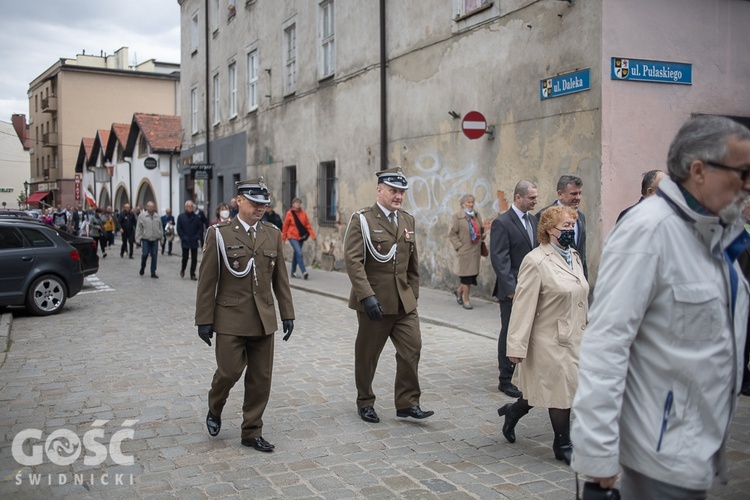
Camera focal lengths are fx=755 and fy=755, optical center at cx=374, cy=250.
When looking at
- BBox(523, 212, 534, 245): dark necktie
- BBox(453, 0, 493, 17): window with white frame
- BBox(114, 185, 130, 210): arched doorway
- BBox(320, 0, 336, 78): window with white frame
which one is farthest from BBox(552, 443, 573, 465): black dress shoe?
BBox(114, 185, 130, 210): arched doorway

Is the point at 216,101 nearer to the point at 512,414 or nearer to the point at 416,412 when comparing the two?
the point at 416,412

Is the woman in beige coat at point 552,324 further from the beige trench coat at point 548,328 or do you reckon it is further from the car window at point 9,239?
the car window at point 9,239

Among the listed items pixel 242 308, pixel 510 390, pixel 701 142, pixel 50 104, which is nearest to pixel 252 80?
pixel 510 390

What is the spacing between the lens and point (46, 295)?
486 inches

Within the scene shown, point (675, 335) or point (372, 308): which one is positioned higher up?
point (675, 335)

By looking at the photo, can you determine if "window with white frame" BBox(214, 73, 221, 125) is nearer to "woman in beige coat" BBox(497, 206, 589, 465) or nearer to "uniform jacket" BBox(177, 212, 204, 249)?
"uniform jacket" BBox(177, 212, 204, 249)

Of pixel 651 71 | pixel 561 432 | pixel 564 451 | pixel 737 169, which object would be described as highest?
pixel 651 71

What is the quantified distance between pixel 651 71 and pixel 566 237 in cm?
654

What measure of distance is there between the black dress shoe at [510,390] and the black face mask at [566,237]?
6.78 feet

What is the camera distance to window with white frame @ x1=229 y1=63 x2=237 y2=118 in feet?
87.3

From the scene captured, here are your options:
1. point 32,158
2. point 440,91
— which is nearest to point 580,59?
point 440,91

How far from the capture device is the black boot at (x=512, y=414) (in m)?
5.30

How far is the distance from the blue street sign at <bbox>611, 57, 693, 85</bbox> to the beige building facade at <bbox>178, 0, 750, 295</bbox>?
0.30 feet

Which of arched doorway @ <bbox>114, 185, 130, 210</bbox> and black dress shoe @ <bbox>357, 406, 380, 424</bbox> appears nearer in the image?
black dress shoe @ <bbox>357, 406, 380, 424</bbox>
